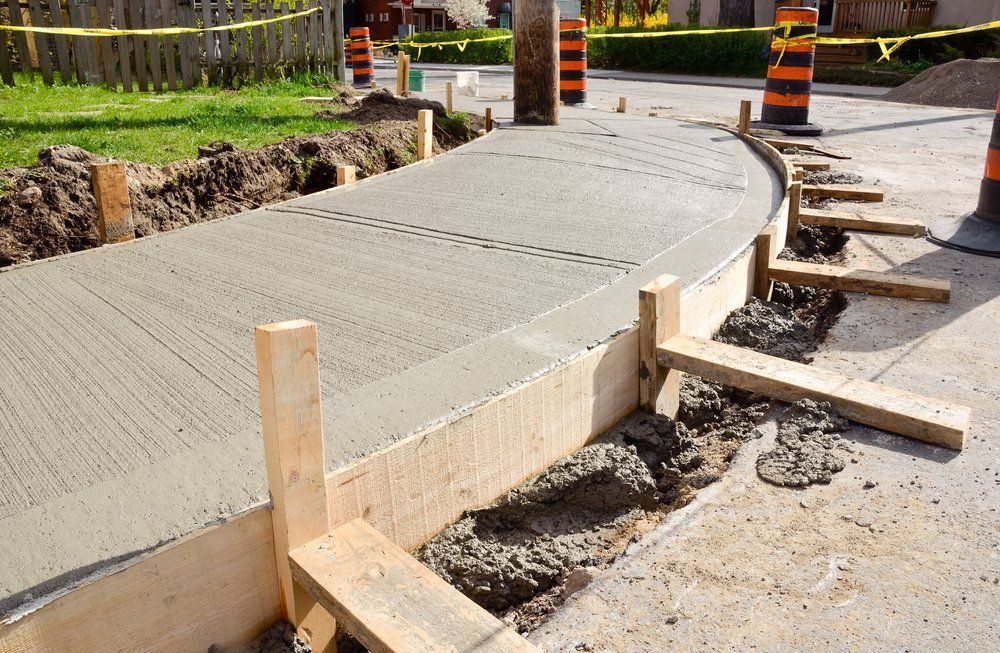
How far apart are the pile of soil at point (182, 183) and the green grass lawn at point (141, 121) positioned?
1.21 ft

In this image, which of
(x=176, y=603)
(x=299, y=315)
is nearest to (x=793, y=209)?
(x=299, y=315)

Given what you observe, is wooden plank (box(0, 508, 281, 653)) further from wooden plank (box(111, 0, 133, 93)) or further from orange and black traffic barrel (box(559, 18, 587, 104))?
orange and black traffic barrel (box(559, 18, 587, 104))

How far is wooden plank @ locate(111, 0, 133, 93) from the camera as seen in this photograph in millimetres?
9680

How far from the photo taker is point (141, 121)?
24.8ft

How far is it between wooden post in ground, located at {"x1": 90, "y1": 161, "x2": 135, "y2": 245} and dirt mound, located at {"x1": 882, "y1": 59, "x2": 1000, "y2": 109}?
1444cm

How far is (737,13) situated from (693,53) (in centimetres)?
220

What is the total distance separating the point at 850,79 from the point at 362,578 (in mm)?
→ 22560

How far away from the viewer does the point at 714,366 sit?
114 inches

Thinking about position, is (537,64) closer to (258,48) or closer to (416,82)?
(258,48)

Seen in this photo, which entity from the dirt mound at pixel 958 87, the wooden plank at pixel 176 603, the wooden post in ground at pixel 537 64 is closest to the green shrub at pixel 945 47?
the dirt mound at pixel 958 87

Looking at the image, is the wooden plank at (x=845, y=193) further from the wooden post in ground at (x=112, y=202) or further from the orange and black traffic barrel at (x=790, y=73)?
the wooden post in ground at (x=112, y=202)

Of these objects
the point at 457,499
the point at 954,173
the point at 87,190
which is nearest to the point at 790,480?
the point at 457,499

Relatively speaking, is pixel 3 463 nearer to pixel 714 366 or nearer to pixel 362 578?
pixel 362 578

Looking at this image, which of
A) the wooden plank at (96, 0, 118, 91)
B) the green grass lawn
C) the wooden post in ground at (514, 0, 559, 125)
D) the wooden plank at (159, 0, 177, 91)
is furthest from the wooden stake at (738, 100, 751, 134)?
the wooden plank at (96, 0, 118, 91)
